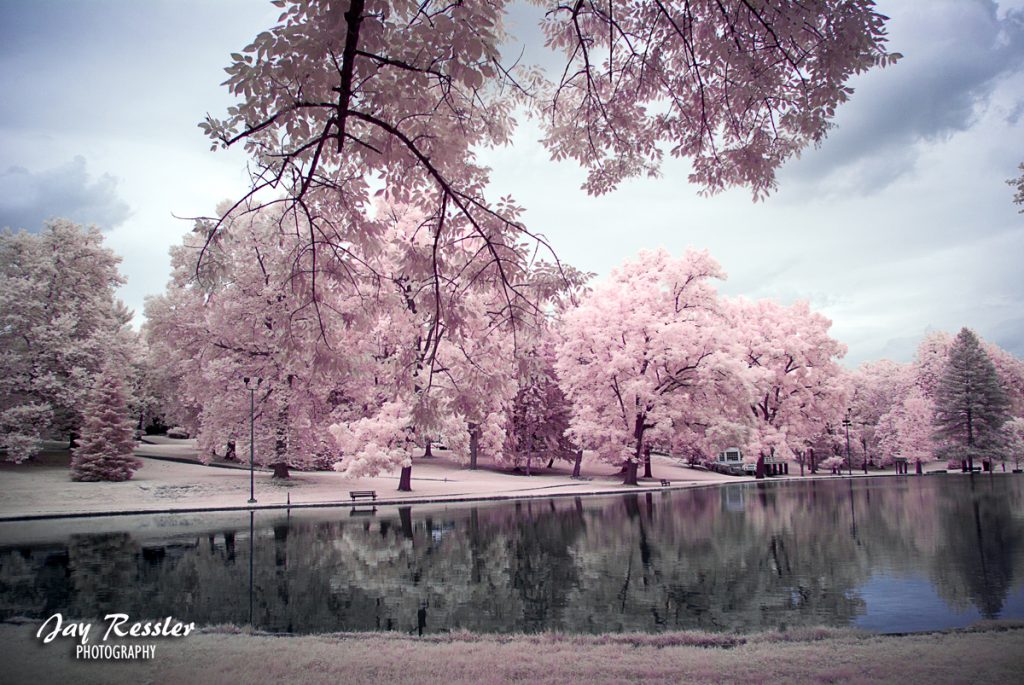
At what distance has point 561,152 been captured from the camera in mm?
7297

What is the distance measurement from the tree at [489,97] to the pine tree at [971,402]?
58600 mm

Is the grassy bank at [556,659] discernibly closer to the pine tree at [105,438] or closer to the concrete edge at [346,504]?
the concrete edge at [346,504]

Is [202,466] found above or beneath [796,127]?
beneath

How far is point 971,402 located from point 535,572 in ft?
185

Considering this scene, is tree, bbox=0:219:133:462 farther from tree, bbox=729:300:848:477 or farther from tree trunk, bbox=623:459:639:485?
tree, bbox=729:300:848:477

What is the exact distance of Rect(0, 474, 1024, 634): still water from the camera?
8.30m

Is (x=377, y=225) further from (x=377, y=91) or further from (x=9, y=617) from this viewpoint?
(x=9, y=617)

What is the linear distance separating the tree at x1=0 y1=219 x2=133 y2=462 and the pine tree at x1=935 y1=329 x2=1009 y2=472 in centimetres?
6191

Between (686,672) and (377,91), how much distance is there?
5520 mm

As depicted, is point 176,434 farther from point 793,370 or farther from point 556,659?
point 556,659

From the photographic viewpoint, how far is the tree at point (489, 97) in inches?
191

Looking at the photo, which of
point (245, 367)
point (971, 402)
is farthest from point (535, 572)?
point (971, 402)

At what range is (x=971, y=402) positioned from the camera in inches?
2089

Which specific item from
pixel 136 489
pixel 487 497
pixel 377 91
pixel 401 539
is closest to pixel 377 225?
pixel 377 91
